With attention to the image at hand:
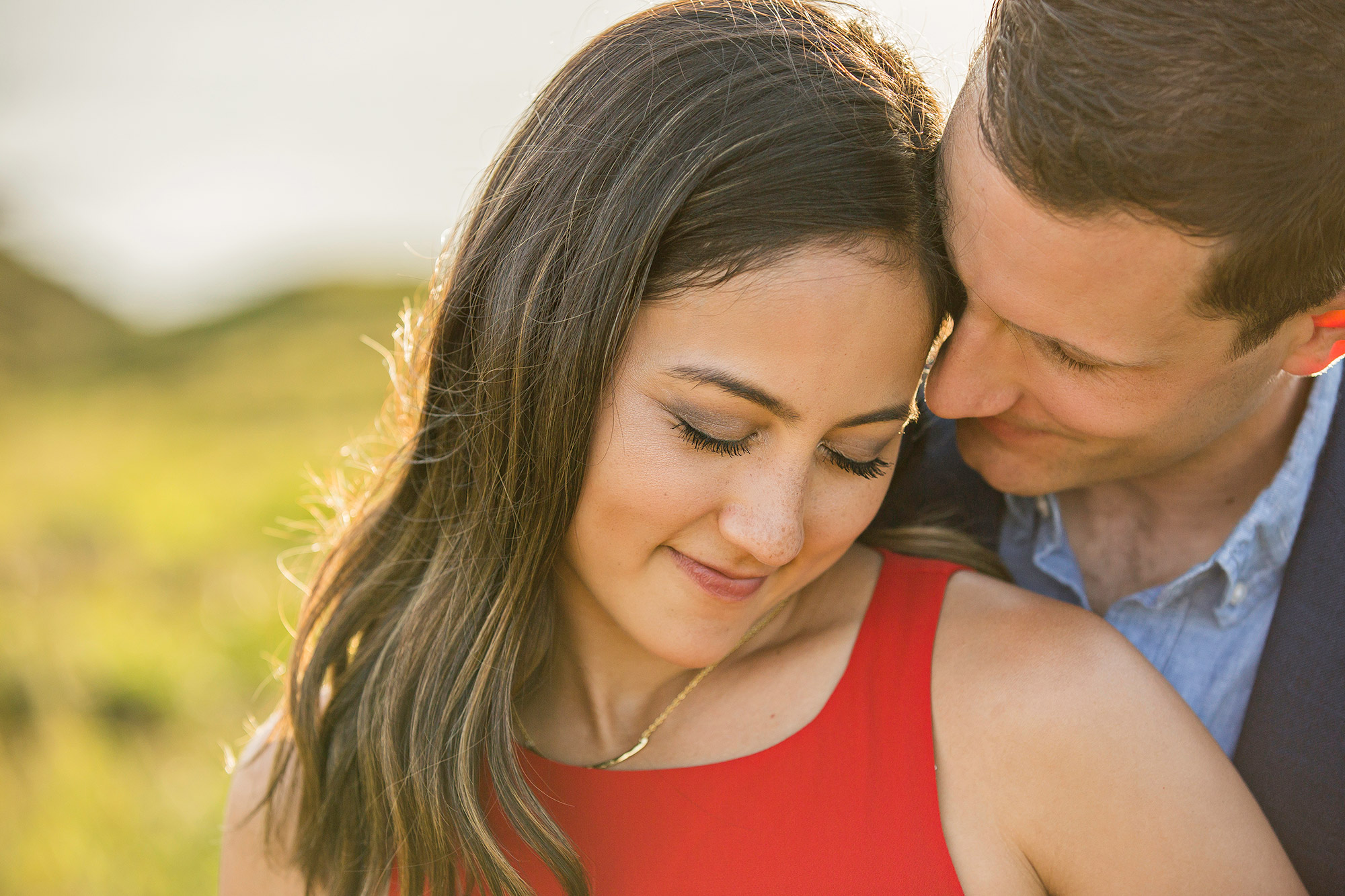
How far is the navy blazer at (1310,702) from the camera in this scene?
1993 millimetres

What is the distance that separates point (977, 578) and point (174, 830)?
10.8ft

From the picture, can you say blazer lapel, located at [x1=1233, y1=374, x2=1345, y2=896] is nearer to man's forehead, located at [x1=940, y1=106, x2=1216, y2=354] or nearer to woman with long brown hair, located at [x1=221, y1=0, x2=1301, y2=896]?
woman with long brown hair, located at [x1=221, y1=0, x2=1301, y2=896]

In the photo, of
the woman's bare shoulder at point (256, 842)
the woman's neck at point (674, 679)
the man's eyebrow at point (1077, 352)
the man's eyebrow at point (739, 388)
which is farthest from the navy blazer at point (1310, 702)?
the woman's bare shoulder at point (256, 842)

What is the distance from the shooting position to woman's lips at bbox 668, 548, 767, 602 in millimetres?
1875

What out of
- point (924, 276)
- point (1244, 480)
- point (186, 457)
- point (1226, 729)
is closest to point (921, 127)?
point (924, 276)

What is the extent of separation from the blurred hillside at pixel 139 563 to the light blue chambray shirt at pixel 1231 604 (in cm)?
208

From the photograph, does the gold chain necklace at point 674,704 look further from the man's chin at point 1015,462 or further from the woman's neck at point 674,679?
the man's chin at point 1015,462

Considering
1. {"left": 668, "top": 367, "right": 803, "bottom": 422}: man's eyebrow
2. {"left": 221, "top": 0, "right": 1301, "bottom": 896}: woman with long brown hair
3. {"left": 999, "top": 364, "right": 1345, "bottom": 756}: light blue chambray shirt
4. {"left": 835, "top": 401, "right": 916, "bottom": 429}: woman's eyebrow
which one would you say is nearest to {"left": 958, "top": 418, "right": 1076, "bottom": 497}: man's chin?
{"left": 221, "top": 0, "right": 1301, "bottom": 896}: woman with long brown hair

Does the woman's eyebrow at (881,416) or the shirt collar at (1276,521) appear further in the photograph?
the shirt collar at (1276,521)

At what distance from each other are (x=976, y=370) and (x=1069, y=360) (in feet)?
0.54

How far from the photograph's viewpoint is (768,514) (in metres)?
1.74

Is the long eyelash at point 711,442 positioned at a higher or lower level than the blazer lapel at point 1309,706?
higher

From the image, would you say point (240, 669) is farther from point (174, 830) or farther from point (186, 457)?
point (186, 457)

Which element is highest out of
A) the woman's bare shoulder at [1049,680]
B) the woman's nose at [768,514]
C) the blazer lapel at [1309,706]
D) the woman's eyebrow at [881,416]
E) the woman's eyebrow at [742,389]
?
the woman's eyebrow at [742,389]
